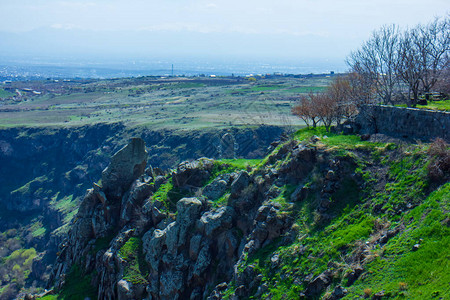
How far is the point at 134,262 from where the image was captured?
2725cm

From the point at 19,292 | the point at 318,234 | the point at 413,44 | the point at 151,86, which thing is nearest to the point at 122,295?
the point at 318,234

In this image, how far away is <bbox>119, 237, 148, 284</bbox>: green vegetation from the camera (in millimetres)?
26375

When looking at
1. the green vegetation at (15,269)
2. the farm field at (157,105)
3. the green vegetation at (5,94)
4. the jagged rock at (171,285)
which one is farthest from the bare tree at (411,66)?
the green vegetation at (5,94)

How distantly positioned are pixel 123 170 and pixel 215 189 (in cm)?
1004

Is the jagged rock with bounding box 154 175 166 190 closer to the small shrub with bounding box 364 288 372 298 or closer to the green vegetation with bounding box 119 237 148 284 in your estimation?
the green vegetation with bounding box 119 237 148 284

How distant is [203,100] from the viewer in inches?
4919

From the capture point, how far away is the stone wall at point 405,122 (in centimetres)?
2023

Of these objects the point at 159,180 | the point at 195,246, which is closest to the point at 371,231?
the point at 195,246

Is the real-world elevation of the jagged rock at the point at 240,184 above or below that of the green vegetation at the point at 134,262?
above

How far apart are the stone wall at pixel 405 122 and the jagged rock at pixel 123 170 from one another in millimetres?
18886

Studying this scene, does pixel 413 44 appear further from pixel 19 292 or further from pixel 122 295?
pixel 19 292

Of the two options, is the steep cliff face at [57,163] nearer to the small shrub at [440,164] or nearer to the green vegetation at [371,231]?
the green vegetation at [371,231]

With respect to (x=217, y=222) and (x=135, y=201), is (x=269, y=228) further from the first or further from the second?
(x=135, y=201)

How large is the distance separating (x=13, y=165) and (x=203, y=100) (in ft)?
191
